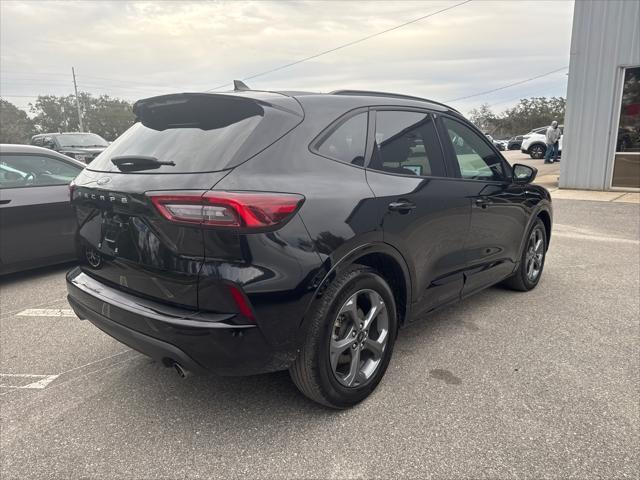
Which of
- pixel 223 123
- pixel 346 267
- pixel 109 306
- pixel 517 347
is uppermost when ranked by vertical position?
pixel 223 123

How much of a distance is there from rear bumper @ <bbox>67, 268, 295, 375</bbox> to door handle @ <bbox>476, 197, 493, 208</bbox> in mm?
1983

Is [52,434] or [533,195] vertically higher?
[533,195]

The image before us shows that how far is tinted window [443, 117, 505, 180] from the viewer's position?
136 inches

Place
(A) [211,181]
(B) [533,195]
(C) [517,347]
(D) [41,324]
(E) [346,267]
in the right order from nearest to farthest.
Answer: (A) [211,181]
(E) [346,267]
(C) [517,347]
(D) [41,324]
(B) [533,195]

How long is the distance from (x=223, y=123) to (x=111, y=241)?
0.86 meters

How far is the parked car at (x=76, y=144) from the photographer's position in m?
13.1

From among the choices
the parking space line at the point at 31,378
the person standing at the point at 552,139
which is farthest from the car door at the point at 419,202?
the person standing at the point at 552,139

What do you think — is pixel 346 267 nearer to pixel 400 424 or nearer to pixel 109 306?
pixel 400 424

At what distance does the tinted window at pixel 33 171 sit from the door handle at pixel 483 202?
4569mm

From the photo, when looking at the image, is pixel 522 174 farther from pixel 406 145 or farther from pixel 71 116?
pixel 71 116

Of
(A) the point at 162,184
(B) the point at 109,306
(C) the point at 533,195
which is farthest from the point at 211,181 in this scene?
(C) the point at 533,195

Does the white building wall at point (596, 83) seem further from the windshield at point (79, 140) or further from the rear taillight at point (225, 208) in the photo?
the windshield at point (79, 140)

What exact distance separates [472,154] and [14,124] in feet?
225

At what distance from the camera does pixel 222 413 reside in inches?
105
